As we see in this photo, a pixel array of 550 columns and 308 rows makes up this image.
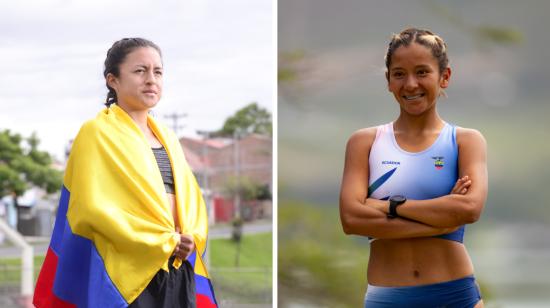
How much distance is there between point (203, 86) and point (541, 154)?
1.47 meters

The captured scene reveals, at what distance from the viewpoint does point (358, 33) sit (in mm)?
3035

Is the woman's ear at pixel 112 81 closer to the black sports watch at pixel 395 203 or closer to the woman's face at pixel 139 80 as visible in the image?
the woman's face at pixel 139 80

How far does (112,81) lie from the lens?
8.05ft

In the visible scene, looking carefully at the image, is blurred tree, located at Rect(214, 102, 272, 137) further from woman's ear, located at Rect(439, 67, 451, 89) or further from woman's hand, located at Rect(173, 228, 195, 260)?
woman's ear, located at Rect(439, 67, 451, 89)

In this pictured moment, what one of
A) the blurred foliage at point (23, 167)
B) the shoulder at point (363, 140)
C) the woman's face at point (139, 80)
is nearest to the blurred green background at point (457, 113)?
the shoulder at point (363, 140)

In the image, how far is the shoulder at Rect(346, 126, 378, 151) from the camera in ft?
7.31

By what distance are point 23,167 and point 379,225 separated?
2.60 meters

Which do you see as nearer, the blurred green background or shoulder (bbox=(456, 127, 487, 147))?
shoulder (bbox=(456, 127, 487, 147))

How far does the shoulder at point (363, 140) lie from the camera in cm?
223

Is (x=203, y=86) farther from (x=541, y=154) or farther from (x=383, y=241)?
(x=383, y=241)

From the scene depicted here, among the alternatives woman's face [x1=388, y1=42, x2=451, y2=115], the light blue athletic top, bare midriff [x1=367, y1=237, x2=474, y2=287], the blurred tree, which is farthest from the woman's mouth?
the blurred tree

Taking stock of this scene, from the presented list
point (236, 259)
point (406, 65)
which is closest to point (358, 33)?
point (406, 65)

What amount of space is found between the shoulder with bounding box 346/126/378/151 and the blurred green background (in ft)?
2.25

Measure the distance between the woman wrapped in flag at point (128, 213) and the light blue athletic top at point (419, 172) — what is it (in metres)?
0.54
